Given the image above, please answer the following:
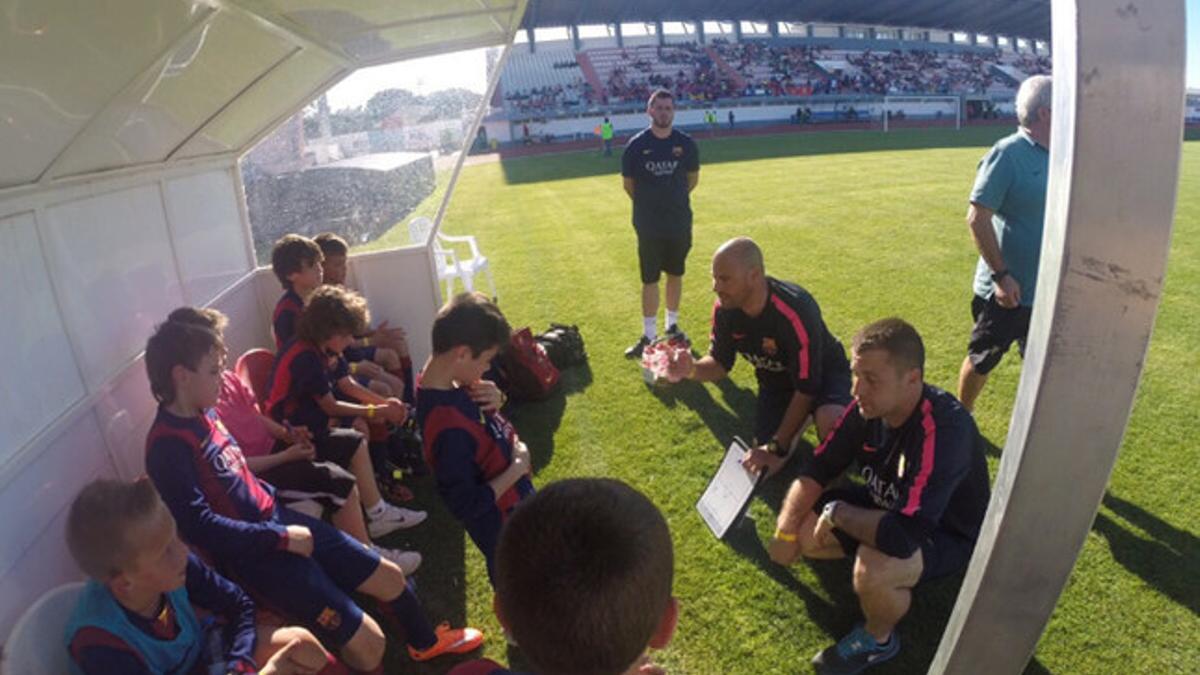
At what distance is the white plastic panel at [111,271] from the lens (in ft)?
9.76

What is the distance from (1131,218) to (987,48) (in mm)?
69018

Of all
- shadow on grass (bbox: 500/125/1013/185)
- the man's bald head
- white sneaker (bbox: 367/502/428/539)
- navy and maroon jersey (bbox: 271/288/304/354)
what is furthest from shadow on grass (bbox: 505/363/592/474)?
shadow on grass (bbox: 500/125/1013/185)

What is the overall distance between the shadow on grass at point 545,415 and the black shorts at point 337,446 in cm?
116

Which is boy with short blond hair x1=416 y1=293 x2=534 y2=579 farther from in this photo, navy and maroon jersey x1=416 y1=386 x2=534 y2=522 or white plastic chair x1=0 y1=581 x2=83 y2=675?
white plastic chair x1=0 y1=581 x2=83 y2=675

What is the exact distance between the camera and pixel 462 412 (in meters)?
2.70

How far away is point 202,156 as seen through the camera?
15.3ft

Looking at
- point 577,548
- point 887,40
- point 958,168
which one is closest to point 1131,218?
point 577,548

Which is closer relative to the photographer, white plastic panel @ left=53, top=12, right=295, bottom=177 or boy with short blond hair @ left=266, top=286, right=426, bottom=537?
white plastic panel @ left=53, top=12, right=295, bottom=177

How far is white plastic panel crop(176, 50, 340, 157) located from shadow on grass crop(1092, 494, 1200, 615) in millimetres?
5201

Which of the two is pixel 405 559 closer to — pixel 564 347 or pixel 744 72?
pixel 564 347

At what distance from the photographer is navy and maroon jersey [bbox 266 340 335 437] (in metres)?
3.68

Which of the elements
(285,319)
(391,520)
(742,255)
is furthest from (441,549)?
(742,255)

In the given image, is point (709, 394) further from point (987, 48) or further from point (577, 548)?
point (987, 48)

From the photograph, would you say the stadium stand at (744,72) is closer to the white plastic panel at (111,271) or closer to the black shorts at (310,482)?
the white plastic panel at (111,271)
